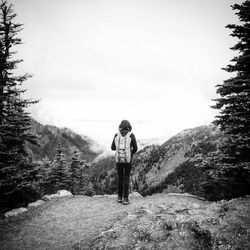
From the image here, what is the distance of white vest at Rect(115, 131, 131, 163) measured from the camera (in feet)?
29.4

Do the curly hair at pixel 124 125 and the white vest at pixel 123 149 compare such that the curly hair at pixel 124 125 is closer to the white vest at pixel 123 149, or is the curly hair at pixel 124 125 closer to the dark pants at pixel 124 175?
the white vest at pixel 123 149

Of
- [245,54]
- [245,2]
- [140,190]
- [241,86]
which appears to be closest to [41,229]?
[241,86]

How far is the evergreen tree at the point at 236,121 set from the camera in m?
9.08

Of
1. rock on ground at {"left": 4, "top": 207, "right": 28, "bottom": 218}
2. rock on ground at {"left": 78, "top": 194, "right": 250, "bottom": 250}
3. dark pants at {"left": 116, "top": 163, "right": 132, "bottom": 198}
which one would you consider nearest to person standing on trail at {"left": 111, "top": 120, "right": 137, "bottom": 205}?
dark pants at {"left": 116, "top": 163, "right": 132, "bottom": 198}

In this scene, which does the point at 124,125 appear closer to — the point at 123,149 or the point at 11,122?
the point at 123,149

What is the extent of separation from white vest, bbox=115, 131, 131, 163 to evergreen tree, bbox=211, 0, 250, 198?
3788 mm

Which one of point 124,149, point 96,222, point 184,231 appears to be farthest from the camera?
point 124,149

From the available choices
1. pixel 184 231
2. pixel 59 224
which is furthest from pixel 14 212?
pixel 184 231

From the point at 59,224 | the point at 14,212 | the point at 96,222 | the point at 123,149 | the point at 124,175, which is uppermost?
the point at 123,149

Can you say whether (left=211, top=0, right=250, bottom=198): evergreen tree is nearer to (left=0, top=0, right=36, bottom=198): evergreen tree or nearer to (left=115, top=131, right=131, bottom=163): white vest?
(left=115, top=131, right=131, bottom=163): white vest

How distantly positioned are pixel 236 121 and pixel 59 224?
8.09m

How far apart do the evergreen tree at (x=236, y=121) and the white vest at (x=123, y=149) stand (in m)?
3.79

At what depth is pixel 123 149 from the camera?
901 cm

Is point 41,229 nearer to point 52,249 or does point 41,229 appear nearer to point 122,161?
point 52,249
